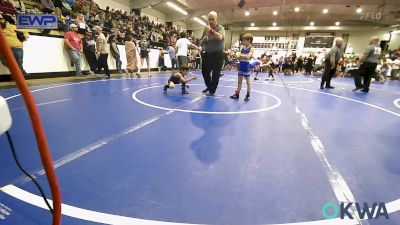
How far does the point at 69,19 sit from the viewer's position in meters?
9.17

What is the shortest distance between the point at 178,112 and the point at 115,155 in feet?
6.14

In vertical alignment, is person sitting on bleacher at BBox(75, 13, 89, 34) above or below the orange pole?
above

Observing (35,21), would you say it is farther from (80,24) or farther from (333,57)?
(333,57)

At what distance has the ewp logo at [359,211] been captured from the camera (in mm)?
1647

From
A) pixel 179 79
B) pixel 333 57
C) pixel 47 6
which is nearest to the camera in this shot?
pixel 179 79

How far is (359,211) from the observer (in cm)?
169

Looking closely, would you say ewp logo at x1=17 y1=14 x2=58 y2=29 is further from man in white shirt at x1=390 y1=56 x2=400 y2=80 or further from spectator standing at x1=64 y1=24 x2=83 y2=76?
man in white shirt at x1=390 y1=56 x2=400 y2=80

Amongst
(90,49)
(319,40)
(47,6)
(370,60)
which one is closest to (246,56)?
(370,60)

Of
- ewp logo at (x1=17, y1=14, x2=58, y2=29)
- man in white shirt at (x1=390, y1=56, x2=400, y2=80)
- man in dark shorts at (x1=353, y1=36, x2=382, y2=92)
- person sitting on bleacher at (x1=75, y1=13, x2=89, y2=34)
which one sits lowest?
man in white shirt at (x1=390, y1=56, x2=400, y2=80)

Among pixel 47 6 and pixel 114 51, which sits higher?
pixel 47 6

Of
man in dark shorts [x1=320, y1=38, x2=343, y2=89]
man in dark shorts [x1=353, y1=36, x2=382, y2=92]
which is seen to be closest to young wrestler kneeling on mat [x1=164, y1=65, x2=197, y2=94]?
man in dark shorts [x1=320, y1=38, x2=343, y2=89]

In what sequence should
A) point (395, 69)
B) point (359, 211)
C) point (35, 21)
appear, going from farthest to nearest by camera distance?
point (395, 69)
point (35, 21)
point (359, 211)

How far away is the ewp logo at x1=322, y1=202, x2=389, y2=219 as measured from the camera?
1647mm

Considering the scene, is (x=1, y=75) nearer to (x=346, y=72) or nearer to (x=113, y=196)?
(x=113, y=196)
